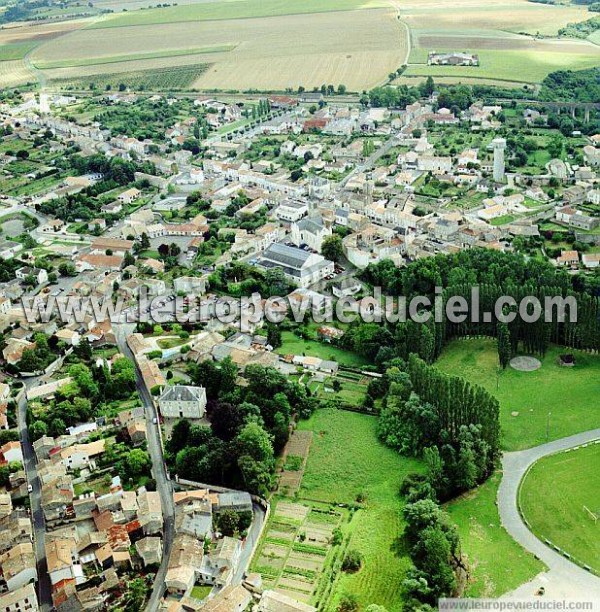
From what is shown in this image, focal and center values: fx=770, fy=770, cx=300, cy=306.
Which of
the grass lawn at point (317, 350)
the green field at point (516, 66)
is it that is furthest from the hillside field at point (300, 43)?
the grass lawn at point (317, 350)

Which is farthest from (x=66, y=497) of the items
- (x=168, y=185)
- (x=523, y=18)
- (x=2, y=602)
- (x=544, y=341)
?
(x=523, y=18)

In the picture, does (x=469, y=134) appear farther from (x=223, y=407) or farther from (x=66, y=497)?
(x=66, y=497)

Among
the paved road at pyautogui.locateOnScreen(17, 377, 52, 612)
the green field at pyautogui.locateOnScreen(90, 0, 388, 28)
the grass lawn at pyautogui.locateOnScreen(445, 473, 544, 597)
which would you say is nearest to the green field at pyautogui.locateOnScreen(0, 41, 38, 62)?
the green field at pyautogui.locateOnScreen(90, 0, 388, 28)

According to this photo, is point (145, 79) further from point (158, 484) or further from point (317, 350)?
point (158, 484)

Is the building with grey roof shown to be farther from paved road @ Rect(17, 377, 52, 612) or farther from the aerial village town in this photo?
paved road @ Rect(17, 377, 52, 612)

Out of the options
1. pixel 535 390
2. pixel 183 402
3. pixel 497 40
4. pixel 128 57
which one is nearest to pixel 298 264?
pixel 183 402

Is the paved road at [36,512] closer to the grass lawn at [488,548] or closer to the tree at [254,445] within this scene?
the tree at [254,445]
